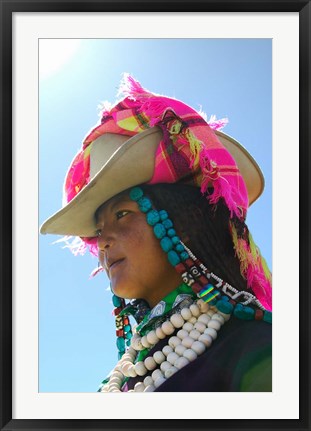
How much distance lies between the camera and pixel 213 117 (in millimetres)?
4273

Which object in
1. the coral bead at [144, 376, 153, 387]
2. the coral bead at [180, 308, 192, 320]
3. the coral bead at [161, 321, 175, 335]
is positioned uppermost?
the coral bead at [180, 308, 192, 320]

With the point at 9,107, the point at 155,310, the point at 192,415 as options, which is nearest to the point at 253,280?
the point at 155,310

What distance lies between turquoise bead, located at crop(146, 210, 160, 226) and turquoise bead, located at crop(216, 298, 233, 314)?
0.45 meters

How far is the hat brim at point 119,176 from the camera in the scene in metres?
3.98

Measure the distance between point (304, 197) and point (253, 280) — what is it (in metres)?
0.54

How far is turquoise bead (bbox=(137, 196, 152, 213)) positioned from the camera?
13.1 ft

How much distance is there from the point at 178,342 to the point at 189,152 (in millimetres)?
826

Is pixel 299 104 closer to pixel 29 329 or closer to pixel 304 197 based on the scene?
pixel 304 197

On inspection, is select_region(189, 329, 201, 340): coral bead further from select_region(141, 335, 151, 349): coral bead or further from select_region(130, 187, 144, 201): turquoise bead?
select_region(130, 187, 144, 201): turquoise bead

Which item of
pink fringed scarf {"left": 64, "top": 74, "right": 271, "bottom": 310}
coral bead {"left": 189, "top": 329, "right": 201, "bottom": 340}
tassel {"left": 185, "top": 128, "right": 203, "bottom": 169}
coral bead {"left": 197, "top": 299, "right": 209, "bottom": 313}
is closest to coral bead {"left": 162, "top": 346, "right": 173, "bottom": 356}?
coral bead {"left": 189, "top": 329, "right": 201, "bottom": 340}

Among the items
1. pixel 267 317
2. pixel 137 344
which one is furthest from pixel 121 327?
Answer: pixel 267 317

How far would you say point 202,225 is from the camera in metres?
4.02

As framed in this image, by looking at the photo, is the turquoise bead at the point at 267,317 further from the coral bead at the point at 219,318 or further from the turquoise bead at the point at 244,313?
the coral bead at the point at 219,318

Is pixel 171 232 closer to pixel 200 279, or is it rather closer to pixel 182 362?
pixel 200 279
